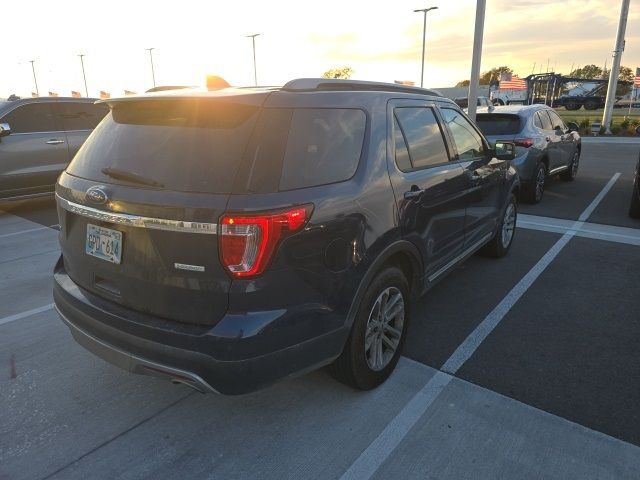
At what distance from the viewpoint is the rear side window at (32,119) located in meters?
7.61

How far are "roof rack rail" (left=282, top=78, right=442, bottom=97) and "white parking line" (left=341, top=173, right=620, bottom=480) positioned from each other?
187 cm

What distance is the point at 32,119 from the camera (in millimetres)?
7820

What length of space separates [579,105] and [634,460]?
50607 millimetres

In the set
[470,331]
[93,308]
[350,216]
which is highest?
[350,216]

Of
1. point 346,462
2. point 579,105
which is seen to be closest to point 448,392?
point 346,462

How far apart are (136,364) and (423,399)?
164 centimetres

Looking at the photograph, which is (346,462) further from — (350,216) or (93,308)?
(93,308)

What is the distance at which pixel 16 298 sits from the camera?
4363 mm

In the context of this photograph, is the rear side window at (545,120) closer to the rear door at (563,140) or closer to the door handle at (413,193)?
the rear door at (563,140)

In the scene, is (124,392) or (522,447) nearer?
(522,447)

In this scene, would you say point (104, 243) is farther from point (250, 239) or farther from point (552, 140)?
point (552, 140)

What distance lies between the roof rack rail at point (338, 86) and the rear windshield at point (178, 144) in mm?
365

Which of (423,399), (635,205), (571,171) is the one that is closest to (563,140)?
(571,171)

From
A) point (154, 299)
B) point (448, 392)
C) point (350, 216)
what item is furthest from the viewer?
point (448, 392)
